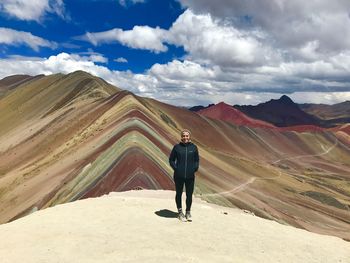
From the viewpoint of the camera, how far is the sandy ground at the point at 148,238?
399 inches

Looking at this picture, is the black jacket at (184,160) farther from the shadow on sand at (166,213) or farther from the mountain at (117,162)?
the mountain at (117,162)

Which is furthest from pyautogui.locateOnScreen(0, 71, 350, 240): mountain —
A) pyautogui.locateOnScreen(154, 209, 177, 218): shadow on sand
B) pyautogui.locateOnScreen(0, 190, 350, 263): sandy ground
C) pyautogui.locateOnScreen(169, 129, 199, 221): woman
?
pyautogui.locateOnScreen(169, 129, 199, 221): woman

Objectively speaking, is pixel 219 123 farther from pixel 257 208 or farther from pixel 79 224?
pixel 79 224

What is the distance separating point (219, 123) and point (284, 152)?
87.0 ft

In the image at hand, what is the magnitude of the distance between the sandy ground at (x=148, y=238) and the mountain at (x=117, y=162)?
50.7ft

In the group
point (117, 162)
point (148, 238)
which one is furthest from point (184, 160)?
point (117, 162)

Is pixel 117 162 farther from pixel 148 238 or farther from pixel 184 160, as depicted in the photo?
pixel 148 238

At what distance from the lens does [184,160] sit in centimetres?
1306

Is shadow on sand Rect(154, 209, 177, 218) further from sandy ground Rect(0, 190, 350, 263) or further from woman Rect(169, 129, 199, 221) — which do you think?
woman Rect(169, 129, 199, 221)

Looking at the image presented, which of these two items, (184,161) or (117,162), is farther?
(117,162)

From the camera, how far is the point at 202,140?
10288 cm

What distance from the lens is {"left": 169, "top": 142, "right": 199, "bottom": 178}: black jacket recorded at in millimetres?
13078

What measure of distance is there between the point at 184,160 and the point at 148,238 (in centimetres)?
290

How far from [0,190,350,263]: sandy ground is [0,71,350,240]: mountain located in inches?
609
